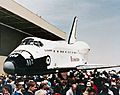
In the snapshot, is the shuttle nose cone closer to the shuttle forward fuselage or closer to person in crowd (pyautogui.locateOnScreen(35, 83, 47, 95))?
the shuttle forward fuselage

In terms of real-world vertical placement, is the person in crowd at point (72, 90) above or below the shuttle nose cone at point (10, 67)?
below

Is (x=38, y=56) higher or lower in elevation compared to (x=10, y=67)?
higher

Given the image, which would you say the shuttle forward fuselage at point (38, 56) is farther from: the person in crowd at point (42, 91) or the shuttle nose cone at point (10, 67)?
the person in crowd at point (42, 91)

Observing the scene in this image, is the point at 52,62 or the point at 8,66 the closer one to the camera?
the point at 8,66

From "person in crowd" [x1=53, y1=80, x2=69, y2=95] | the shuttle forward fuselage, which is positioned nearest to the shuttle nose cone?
the shuttle forward fuselage

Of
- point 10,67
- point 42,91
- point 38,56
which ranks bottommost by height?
point 42,91

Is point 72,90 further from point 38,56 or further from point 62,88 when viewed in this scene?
point 38,56

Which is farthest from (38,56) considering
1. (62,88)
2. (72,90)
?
(72,90)

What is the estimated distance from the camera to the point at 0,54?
109ft

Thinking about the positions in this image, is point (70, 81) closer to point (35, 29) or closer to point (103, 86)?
point (103, 86)

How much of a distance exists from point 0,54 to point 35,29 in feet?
23.2

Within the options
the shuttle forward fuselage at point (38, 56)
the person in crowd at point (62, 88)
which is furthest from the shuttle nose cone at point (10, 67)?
the person in crowd at point (62, 88)

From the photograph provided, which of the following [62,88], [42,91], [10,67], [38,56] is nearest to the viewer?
[42,91]

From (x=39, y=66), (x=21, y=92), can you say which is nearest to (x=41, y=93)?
(x=21, y=92)
